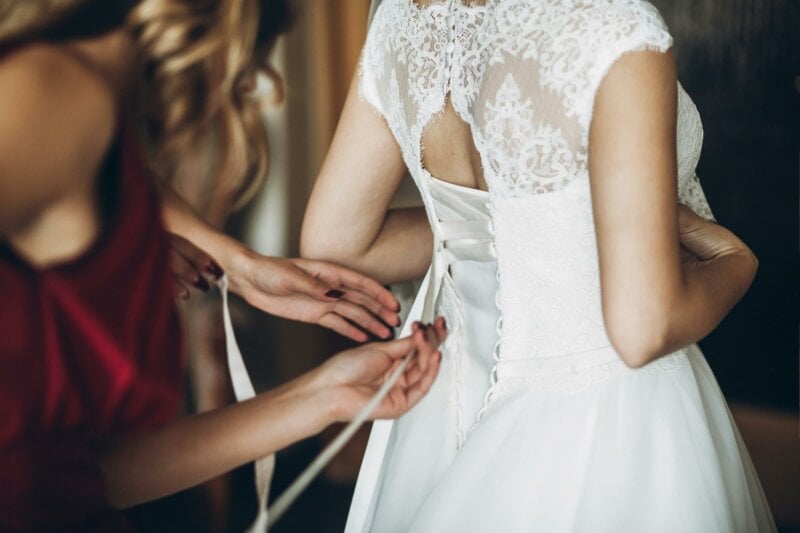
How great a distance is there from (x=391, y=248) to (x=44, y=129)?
503 millimetres

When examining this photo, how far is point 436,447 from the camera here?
1099mm

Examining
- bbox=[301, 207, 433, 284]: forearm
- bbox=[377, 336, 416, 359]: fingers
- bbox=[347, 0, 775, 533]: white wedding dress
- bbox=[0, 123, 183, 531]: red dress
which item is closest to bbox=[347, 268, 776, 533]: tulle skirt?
bbox=[347, 0, 775, 533]: white wedding dress

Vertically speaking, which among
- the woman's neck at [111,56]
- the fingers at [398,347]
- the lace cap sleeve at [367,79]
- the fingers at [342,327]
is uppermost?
the woman's neck at [111,56]

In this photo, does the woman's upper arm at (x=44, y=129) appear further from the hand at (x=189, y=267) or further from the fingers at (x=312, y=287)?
the fingers at (x=312, y=287)

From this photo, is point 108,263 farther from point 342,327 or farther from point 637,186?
point 637,186

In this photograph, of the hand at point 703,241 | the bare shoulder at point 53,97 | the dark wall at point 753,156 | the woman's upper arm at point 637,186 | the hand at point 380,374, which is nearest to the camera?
the bare shoulder at point 53,97

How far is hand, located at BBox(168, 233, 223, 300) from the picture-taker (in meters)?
0.84

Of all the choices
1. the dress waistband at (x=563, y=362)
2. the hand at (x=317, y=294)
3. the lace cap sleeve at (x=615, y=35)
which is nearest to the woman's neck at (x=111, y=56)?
the hand at (x=317, y=294)

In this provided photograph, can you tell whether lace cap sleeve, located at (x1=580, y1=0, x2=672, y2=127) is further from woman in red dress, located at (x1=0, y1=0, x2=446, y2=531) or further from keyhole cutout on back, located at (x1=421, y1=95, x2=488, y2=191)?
woman in red dress, located at (x1=0, y1=0, x2=446, y2=531)

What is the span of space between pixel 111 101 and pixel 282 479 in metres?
0.44

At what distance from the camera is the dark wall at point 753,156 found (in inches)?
48.3

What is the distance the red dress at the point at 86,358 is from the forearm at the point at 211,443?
0.06 ft

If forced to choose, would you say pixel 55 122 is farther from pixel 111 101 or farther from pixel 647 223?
pixel 647 223

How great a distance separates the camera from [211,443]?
87 centimetres
